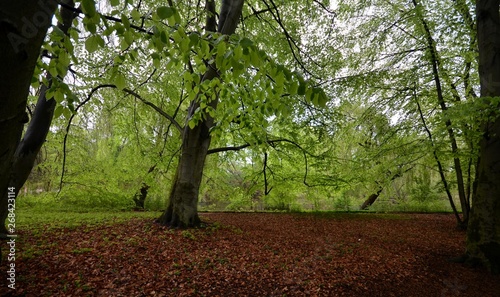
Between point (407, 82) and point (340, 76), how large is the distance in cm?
176

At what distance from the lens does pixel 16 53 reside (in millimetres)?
855

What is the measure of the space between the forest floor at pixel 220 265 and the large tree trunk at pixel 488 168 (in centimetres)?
34

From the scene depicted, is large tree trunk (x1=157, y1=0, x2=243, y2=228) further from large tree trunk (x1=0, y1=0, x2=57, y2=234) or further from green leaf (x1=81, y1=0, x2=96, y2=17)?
large tree trunk (x1=0, y1=0, x2=57, y2=234)

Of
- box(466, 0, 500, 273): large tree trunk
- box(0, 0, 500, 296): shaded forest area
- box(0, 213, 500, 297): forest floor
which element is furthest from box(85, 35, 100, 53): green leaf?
box(466, 0, 500, 273): large tree trunk

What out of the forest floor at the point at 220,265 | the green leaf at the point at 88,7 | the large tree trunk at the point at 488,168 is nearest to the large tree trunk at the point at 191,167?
the forest floor at the point at 220,265

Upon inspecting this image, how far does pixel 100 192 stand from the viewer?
9148 mm

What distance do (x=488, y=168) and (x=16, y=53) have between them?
6096 mm

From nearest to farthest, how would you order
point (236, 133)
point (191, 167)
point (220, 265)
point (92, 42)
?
point (92, 42), point (220, 265), point (191, 167), point (236, 133)

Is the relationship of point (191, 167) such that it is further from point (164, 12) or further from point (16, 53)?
point (16, 53)

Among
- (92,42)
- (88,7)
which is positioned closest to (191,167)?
(92,42)

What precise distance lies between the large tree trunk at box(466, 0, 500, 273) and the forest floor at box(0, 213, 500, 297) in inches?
13.2

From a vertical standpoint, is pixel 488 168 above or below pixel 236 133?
below

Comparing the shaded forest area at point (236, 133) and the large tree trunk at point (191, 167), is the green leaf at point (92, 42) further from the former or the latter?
the large tree trunk at point (191, 167)

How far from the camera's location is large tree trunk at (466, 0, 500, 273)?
4.35m
